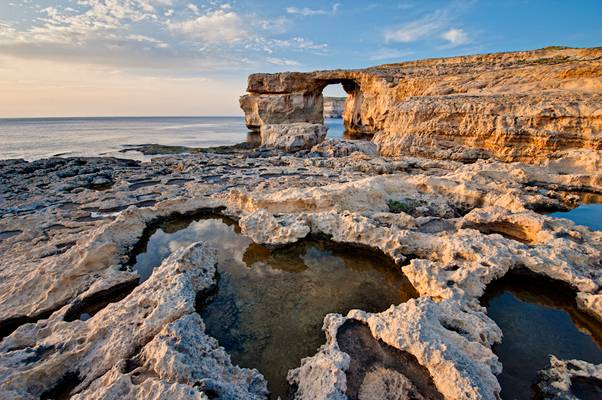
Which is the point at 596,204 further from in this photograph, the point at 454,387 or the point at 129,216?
the point at 129,216

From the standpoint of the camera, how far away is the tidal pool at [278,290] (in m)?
5.00

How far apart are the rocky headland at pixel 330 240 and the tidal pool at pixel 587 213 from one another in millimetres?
564

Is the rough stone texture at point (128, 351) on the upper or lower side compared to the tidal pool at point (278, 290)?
upper

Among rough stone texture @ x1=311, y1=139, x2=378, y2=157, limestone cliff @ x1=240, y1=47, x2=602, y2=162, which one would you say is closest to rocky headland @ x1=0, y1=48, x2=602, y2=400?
limestone cliff @ x1=240, y1=47, x2=602, y2=162

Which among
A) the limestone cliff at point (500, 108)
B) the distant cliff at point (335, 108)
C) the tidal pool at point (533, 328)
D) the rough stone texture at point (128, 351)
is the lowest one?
the tidal pool at point (533, 328)

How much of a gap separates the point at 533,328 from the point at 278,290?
5.10 m

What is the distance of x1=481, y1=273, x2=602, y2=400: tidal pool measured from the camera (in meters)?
4.43

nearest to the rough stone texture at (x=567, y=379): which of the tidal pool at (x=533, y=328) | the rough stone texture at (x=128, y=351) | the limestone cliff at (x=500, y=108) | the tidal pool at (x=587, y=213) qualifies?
the tidal pool at (x=533, y=328)

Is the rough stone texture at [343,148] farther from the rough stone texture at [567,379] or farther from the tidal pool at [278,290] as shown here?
the rough stone texture at [567,379]

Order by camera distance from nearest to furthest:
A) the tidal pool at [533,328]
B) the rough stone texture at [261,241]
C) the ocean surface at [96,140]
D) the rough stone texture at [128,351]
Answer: the rough stone texture at [128,351] < the rough stone texture at [261,241] < the tidal pool at [533,328] < the ocean surface at [96,140]

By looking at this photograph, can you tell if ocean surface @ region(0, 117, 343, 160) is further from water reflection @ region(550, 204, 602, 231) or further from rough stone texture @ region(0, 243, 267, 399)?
water reflection @ region(550, 204, 602, 231)

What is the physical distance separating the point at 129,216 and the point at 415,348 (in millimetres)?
8680

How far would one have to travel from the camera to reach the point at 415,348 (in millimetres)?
4227

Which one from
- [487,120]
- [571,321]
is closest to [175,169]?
[571,321]
